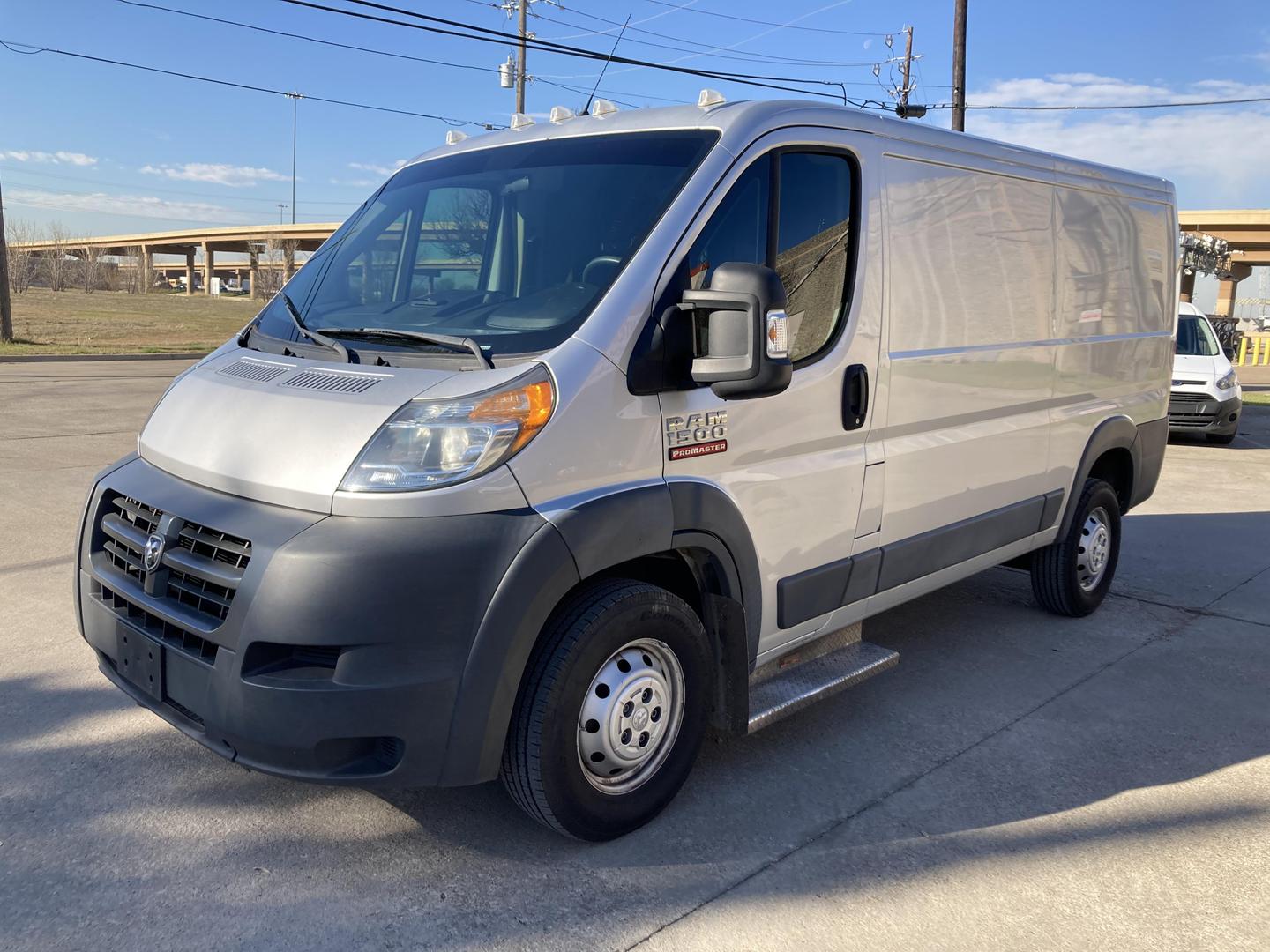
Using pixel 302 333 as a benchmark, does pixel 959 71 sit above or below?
above

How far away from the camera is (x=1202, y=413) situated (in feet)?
43.7

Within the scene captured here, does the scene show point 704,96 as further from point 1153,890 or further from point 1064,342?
point 1153,890

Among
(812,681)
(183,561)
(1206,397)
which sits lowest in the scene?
(812,681)

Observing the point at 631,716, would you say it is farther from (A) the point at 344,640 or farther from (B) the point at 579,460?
(A) the point at 344,640

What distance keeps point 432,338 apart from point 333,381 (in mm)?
308

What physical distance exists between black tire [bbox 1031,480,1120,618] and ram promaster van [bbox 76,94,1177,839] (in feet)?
3.99

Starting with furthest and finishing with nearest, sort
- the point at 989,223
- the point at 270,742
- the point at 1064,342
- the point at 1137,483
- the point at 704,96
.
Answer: the point at 1137,483
the point at 1064,342
the point at 989,223
the point at 704,96
the point at 270,742

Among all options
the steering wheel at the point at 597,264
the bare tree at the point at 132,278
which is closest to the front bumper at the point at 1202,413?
the steering wheel at the point at 597,264

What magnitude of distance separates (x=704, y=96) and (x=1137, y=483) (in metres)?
3.91

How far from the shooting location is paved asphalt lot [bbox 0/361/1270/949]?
112 inches

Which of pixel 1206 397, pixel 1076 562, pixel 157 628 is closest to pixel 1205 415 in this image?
pixel 1206 397

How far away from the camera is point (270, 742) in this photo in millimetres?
2719

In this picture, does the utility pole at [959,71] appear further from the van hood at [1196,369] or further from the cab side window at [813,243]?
Answer: the cab side window at [813,243]

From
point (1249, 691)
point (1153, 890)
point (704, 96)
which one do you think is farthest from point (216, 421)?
point (1249, 691)
